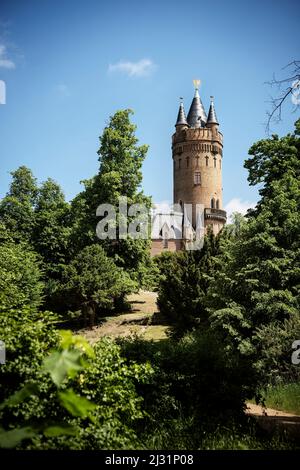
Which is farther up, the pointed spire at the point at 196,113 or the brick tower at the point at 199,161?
the pointed spire at the point at 196,113

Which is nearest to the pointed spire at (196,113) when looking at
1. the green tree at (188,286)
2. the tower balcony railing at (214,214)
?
the tower balcony railing at (214,214)

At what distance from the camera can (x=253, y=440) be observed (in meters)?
7.23

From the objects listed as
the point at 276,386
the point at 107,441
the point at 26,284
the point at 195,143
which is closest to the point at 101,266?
the point at 26,284

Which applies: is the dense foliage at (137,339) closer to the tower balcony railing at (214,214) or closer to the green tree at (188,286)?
the green tree at (188,286)

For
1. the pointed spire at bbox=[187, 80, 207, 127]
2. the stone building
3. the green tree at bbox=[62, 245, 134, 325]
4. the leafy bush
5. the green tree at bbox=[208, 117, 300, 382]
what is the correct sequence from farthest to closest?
the pointed spire at bbox=[187, 80, 207, 127], the stone building, the green tree at bbox=[62, 245, 134, 325], the green tree at bbox=[208, 117, 300, 382], the leafy bush

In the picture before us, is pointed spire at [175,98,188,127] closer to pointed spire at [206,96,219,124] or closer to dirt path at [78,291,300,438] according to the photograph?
pointed spire at [206,96,219,124]

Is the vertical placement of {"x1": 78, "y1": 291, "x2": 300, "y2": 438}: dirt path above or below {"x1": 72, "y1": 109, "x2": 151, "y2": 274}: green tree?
below

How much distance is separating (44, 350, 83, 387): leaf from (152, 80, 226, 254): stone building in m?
61.6

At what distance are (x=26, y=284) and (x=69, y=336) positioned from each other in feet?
89.0

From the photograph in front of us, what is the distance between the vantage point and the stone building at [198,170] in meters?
64.8

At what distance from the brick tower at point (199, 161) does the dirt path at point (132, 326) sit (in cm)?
3188

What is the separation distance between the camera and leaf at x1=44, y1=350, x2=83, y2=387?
203 centimetres
